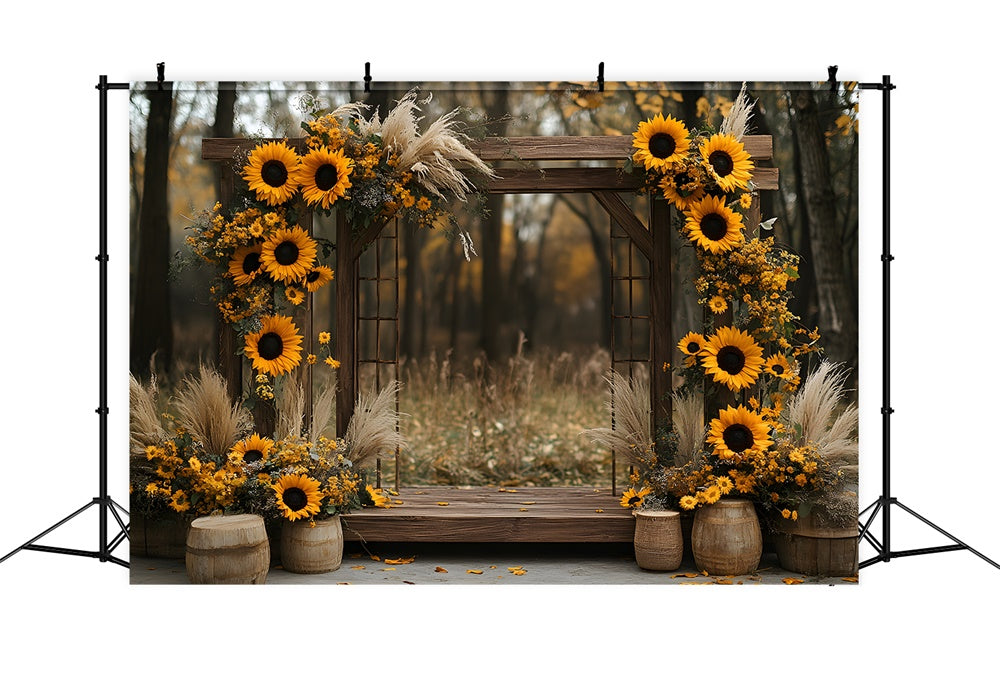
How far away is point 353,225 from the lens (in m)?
5.61

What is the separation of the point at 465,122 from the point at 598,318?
22.5 ft

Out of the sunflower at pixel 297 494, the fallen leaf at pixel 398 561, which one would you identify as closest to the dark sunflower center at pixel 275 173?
the sunflower at pixel 297 494

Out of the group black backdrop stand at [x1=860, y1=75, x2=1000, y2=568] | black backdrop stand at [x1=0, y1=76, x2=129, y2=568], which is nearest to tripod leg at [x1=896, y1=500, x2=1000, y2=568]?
black backdrop stand at [x1=860, y1=75, x2=1000, y2=568]

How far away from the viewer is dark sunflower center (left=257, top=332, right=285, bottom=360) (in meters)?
5.42

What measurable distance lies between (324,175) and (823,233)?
3614 millimetres

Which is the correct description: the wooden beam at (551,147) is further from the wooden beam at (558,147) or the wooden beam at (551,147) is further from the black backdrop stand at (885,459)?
the black backdrop stand at (885,459)

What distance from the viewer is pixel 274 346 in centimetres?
543

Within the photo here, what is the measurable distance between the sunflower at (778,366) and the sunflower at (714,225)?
2.07 ft

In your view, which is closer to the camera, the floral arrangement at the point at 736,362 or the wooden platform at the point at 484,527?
the floral arrangement at the point at 736,362

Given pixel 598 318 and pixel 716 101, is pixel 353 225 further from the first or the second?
pixel 598 318

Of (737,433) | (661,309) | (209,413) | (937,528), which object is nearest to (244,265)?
(209,413)

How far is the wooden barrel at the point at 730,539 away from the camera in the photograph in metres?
5.14

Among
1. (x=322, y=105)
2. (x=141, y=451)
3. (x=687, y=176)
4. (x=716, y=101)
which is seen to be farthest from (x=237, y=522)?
(x=716, y=101)

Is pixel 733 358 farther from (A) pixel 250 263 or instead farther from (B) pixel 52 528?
(B) pixel 52 528
